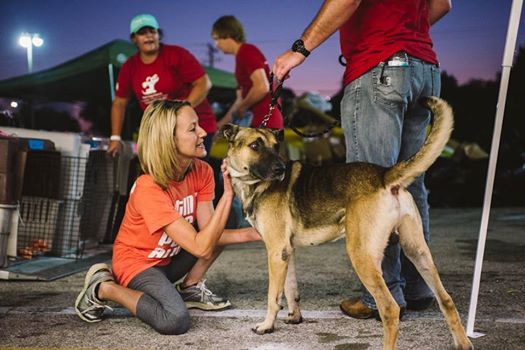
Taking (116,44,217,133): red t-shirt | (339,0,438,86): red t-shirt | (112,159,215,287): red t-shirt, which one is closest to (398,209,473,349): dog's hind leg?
(339,0,438,86): red t-shirt

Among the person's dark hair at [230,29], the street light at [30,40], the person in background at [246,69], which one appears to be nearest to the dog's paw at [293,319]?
the person in background at [246,69]

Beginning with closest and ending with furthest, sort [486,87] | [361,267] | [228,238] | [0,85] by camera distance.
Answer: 1. [361,267]
2. [228,238]
3. [0,85]
4. [486,87]

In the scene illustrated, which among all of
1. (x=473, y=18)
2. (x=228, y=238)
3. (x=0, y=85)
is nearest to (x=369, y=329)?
(x=228, y=238)

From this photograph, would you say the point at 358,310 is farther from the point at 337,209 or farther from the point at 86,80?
the point at 86,80

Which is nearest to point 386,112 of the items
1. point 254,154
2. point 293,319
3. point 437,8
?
point 254,154

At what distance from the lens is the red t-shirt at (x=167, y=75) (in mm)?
5781

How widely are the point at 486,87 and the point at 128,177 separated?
33.3 metres

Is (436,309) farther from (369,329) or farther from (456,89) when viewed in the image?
(456,89)

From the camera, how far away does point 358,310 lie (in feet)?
11.9

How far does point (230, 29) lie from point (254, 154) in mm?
3064

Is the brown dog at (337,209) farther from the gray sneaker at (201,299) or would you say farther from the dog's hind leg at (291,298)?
the gray sneaker at (201,299)

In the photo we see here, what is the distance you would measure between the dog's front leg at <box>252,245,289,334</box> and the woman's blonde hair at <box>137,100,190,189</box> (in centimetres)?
80

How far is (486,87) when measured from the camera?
36250mm

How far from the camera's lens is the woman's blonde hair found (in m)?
3.66
